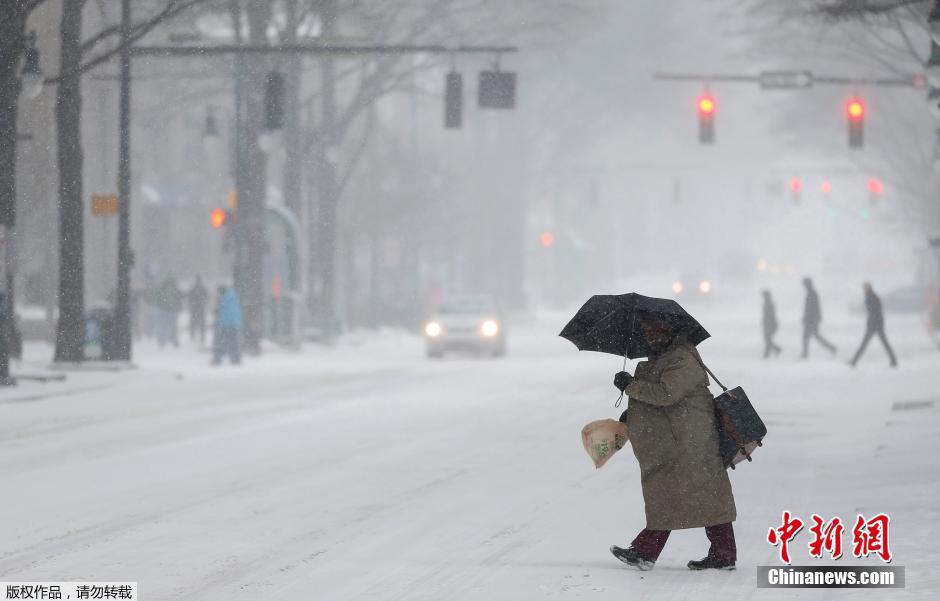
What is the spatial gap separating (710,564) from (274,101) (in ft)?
71.1

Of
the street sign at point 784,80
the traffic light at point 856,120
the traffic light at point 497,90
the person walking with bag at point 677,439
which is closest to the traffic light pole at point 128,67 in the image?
the traffic light at point 497,90

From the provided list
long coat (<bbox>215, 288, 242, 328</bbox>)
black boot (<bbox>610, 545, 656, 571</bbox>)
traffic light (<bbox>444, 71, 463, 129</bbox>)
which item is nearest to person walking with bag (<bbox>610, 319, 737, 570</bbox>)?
black boot (<bbox>610, 545, 656, 571</bbox>)

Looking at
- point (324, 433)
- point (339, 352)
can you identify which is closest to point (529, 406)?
point (324, 433)

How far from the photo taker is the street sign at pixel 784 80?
32.4m

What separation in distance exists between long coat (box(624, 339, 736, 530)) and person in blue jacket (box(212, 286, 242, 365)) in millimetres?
25064

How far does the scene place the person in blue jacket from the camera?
33.9m

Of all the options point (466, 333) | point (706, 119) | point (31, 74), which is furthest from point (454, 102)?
point (31, 74)

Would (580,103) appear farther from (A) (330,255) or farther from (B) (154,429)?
(B) (154,429)

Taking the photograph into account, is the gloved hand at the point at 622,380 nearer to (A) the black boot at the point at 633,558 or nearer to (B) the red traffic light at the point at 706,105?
(A) the black boot at the point at 633,558

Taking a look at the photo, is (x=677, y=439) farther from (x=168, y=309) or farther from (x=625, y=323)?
(x=168, y=309)

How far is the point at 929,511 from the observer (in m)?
12.4

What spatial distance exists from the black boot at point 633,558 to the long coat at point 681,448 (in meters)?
0.42

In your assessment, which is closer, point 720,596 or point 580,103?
point 720,596

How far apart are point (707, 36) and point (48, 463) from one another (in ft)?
194
